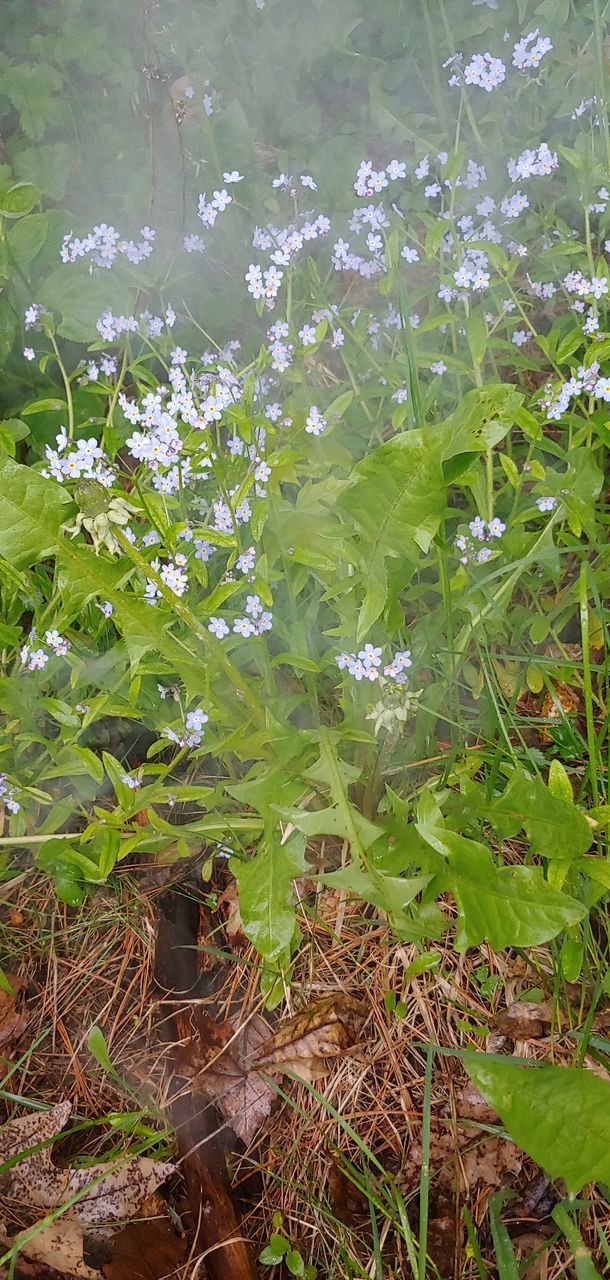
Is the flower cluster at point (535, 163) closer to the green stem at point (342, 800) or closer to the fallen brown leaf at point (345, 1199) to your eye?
the green stem at point (342, 800)

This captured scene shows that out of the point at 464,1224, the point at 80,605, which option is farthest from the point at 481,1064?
the point at 80,605

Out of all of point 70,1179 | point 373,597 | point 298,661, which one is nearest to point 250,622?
point 298,661

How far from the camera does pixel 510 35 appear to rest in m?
2.41

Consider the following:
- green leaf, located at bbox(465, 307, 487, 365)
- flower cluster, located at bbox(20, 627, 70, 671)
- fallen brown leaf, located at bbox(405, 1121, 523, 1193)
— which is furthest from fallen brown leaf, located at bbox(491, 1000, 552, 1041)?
green leaf, located at bbox(465, 307, 487, 365)

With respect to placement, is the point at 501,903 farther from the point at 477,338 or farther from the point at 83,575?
the point at 477,338

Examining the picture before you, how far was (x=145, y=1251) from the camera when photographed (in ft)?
5.76

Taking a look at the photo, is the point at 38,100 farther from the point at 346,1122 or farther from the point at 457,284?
the point at 346,1122

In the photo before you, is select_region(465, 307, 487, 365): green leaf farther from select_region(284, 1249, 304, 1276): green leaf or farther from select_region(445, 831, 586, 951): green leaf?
select_region(284, 1249, 304, 1276): green leaf

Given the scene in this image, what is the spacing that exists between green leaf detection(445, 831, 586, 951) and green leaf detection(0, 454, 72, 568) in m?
0.78

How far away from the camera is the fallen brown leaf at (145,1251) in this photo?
5.73ft

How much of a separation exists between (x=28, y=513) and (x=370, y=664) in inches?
25.2

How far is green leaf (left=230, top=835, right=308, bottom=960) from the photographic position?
5.08 feet

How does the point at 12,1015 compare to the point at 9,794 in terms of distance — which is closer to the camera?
the point at 9,794

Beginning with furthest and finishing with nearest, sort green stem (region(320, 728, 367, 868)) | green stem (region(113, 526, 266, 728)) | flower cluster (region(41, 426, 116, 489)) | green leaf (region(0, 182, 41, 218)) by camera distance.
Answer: green leaf (region(0, 182, 41, 218))
flower cluster (region(41, 426, 116, 489))
green stem (region(320, 728, 367, 868))
green stem (region(113, 526, 266, 728))
